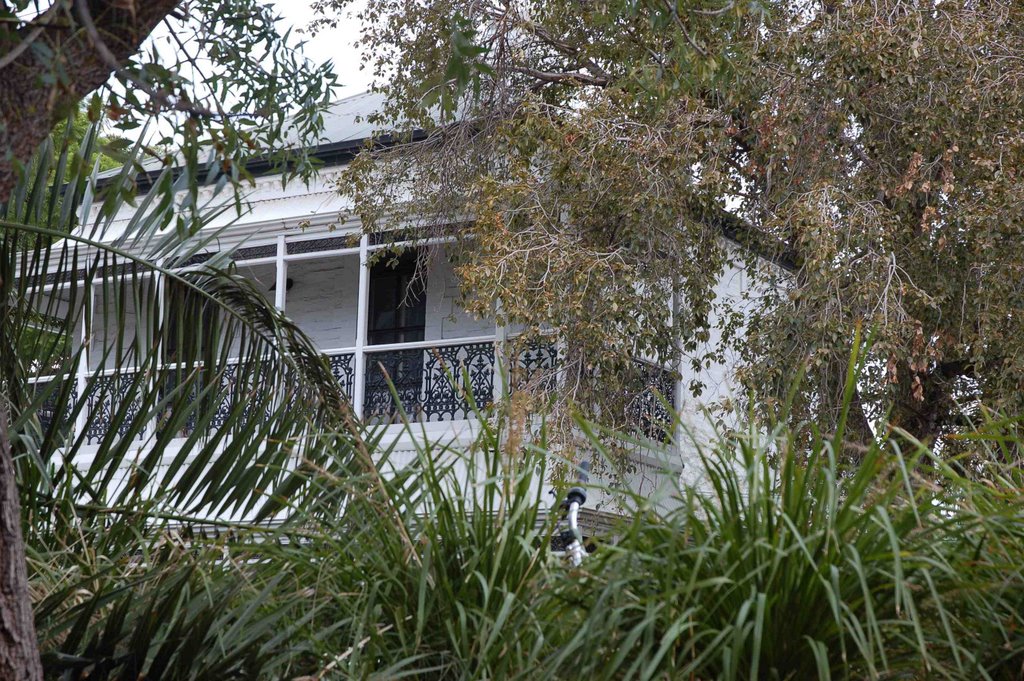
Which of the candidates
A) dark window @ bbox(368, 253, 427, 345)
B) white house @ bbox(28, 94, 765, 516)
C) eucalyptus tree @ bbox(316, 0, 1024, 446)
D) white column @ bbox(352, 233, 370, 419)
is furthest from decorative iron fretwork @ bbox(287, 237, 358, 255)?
eucalyptus tree @ bbox(316, 0, 1024, 446)

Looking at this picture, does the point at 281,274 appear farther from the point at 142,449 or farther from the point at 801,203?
the point at 142,449

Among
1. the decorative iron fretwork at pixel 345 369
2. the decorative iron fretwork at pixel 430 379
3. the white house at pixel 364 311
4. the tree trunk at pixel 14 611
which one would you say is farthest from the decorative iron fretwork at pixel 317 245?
the tree trunk at pixel 14 611

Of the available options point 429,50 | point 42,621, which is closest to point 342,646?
point 42,621

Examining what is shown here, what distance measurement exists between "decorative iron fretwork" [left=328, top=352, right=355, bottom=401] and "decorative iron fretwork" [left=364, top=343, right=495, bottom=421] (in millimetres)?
194

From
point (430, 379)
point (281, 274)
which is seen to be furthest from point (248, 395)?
point (281, 274)

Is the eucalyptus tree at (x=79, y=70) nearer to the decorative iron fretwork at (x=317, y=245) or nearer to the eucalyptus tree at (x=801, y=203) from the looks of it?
the eucalyptus tree at (x=801, y=203)

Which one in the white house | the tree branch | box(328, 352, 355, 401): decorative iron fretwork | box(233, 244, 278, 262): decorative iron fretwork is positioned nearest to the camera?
the tree branch

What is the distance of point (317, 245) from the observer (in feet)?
47.8

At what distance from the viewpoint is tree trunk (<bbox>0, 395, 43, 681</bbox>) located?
327 centimetres

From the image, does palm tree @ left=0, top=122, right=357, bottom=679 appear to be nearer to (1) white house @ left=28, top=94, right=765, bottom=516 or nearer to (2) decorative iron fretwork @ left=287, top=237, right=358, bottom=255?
(1) white house @ left=28, top=94, right=765, bottom=516

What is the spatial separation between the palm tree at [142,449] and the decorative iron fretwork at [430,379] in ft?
23.1

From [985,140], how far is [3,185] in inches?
322

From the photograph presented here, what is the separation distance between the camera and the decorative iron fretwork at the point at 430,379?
12.9 meters

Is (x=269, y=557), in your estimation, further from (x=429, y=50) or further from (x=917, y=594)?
(x=429, y=50)
